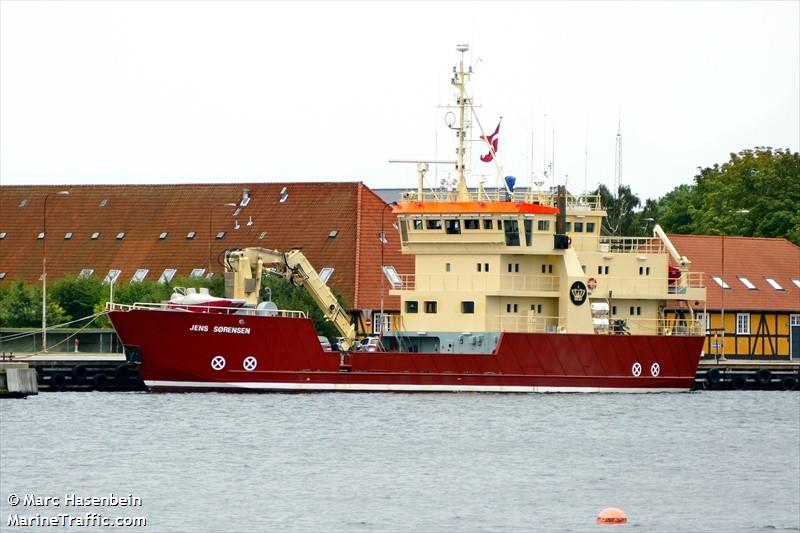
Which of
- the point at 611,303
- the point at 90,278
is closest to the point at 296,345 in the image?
the point at 611,303

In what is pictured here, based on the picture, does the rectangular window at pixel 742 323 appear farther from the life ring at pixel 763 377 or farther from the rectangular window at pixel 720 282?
the life ring at pixel 763 377

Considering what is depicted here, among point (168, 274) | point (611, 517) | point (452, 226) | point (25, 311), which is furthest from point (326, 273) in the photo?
point (611, 517)

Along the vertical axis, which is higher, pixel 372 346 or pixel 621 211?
pixel 621 211

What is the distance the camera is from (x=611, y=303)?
6738 cm

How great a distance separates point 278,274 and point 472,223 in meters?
6.60

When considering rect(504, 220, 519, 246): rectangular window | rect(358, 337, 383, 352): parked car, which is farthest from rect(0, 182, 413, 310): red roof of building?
rect(504, 220, 519, 246): rectangular window

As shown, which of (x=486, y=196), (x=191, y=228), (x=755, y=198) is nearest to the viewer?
(x=486, y=196)

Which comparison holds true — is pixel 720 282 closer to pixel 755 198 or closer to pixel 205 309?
pixel 755 198

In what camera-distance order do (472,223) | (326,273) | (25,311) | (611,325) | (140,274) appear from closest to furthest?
(472,223) < (611,325) < (25,311) < (326,273) < (140,274)

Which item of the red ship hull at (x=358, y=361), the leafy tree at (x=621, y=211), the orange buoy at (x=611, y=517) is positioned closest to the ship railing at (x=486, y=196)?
the red ship hull at (x=358, y=361)

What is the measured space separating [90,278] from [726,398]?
87.1 feet

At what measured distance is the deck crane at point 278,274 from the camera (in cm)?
6438

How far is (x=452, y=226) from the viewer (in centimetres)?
6425

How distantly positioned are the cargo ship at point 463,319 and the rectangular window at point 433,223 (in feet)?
0.20
